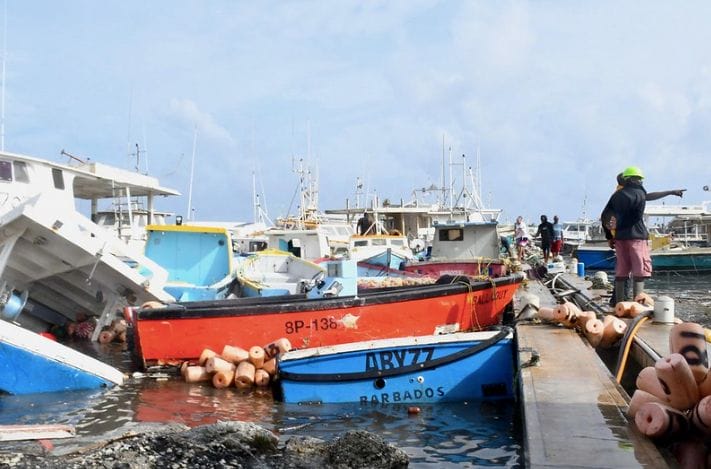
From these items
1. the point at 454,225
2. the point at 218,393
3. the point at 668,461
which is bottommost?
the point at 218,393

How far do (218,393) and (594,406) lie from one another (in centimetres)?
493

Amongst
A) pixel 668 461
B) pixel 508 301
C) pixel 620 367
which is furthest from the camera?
pixel 508 301

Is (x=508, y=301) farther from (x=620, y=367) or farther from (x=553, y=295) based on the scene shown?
(x=620, y=367)

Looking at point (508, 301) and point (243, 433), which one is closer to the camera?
point (243, 433)

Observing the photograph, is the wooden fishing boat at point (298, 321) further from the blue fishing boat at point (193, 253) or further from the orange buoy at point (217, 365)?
the blue fishing boat at point (193, 253)

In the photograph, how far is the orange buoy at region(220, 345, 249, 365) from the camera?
9.04m

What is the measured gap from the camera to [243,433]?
5246 mm

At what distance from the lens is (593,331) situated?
8.23 meters

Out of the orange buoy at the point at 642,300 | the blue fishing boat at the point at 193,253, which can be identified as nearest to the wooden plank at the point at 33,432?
the orange buoy at the point at 642,300

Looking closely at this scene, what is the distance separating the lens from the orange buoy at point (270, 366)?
8855 millimetres

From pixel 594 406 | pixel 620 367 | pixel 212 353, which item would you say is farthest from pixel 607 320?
pixel 212 353

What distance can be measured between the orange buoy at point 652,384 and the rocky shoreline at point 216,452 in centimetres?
196

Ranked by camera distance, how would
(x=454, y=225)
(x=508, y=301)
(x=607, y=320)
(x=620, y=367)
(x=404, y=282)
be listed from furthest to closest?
(x=454, y=225)
(x=404, y=282)
(x=508, y=301)
(x=607, y=320)
(x=620, y=367)

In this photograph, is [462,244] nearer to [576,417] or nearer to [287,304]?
[287,304]
